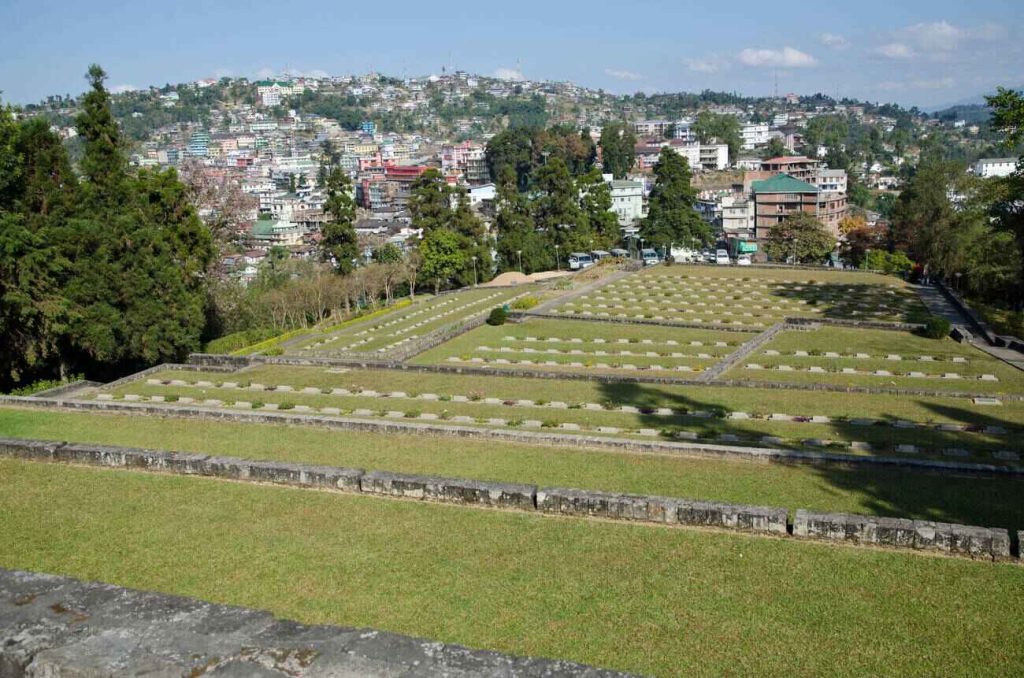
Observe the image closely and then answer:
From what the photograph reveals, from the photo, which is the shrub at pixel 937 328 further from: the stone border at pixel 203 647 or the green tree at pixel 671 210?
the green tree at pixel 671 210

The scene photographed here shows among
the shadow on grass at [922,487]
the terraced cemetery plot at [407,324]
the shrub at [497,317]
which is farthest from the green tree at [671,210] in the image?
the shadow on grass at [922,487]

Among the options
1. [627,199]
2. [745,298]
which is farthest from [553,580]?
[627,199]

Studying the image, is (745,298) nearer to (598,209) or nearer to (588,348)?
(588,348)

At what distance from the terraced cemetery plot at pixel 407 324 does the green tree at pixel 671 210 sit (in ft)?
65.8

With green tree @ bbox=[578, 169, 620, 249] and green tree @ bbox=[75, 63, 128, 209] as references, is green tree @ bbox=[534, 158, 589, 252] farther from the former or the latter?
green tree @ bbox=[75, 63, 128, 209]

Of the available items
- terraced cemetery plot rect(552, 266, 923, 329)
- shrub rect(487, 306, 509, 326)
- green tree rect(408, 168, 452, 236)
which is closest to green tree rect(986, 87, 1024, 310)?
terraced cemetery plot rect(552, 266, 923, 329)

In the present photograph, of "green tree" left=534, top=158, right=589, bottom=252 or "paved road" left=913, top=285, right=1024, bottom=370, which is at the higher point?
"green tree" left=534, top=158, right=589, bottom=252

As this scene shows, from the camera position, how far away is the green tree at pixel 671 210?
205ft

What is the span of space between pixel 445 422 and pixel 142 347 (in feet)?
42.0

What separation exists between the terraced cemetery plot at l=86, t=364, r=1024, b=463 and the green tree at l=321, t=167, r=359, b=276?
20.1 m

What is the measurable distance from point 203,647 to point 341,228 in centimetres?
4074

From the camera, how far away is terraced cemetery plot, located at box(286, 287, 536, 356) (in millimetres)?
31078

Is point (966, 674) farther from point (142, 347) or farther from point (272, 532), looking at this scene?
point (142, 347)

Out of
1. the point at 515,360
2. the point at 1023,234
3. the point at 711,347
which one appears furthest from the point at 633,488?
the point at 1023,234
